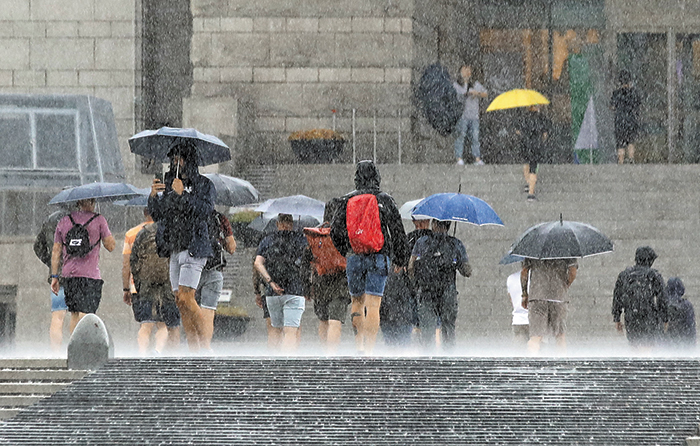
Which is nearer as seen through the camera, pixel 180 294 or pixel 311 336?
pixel 180 294

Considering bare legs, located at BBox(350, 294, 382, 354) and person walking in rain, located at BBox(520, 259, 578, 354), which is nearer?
bare legs, located at BBox(350, 294, 382, 354)

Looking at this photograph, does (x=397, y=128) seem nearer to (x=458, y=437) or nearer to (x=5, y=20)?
(x=5, y=20)

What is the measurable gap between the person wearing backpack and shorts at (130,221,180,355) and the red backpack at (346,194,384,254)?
1918 mm

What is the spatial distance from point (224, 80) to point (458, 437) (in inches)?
614

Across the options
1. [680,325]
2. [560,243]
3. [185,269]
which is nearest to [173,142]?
[185,269]

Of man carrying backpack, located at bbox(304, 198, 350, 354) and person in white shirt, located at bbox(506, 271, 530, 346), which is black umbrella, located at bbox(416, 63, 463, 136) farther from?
man carrying backpack, located at bbox(304, 198, 350, 354)

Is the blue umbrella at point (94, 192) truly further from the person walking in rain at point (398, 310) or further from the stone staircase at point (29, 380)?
the stone staircase at point (29, 380)

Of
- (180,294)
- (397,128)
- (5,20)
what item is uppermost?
(5,20)

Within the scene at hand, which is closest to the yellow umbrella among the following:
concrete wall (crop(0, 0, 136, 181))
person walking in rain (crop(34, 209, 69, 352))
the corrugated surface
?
concrete wall (crop(0, 0, 136, 181))

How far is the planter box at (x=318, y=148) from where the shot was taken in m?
21.3

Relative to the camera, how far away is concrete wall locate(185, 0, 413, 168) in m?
23.3

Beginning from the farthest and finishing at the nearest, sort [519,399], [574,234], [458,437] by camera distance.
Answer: [574,234], [519,399], [458,437]

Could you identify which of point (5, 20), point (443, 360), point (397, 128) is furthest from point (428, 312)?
point (5, 20)

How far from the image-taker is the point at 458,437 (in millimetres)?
8453
